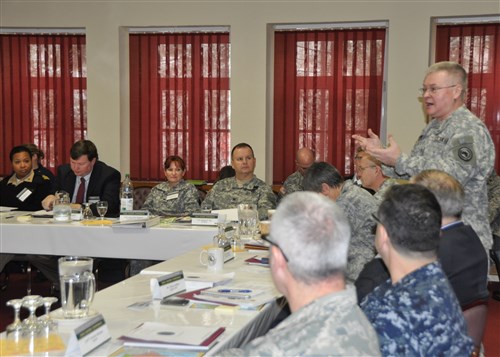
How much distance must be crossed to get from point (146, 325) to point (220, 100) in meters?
5.62

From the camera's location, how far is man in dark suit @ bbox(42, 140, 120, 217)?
5.25 metres

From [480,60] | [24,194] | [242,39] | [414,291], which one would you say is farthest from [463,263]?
[242,39]

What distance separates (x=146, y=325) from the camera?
6.58ft

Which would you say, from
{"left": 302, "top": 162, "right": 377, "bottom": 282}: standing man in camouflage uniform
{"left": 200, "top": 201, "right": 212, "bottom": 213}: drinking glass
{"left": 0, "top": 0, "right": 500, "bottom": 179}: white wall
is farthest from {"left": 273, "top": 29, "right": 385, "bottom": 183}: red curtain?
{"left": 302, "top": 162, "right": 377, "bottom": 282}: standing man in camouflage uniform

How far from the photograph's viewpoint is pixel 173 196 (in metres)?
5.32

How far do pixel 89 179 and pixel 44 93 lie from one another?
9.49 feet

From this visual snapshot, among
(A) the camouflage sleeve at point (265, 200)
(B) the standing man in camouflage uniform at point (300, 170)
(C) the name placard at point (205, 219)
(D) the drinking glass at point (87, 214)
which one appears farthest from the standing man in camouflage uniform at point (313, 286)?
(B) the standing man in camouflage uniform at point (300, 170)

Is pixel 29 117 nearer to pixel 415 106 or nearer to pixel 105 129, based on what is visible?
pixel 105 129

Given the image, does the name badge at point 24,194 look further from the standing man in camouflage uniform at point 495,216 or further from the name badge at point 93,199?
the standing man in camouflage uniform at point 495,216

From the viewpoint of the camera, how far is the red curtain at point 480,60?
22.5 feet

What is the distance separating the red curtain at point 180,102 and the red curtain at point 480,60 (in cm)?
251

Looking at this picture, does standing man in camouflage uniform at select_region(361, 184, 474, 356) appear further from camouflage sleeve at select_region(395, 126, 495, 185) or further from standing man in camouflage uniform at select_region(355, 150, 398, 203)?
standing man in camouflage uniform at select_region(355, 150, 398, 203)

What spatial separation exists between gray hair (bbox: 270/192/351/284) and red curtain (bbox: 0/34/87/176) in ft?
21.9

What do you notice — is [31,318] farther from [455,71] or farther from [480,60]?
[480,60]
